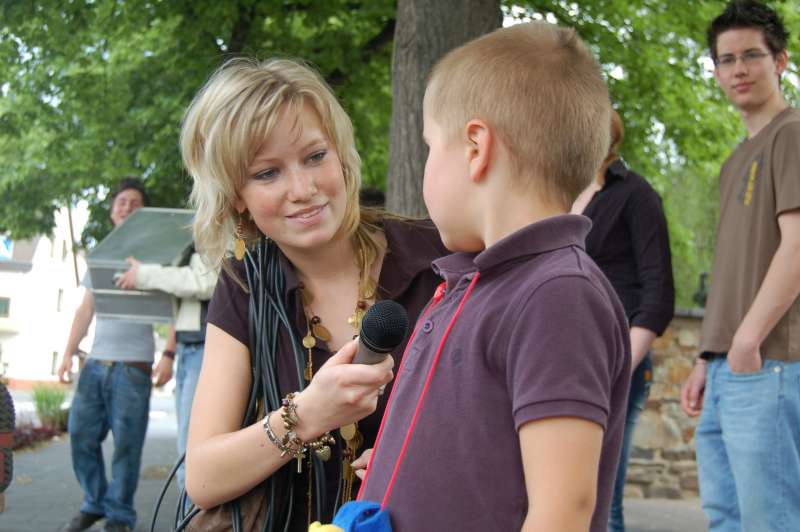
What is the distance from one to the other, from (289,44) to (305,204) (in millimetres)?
8644

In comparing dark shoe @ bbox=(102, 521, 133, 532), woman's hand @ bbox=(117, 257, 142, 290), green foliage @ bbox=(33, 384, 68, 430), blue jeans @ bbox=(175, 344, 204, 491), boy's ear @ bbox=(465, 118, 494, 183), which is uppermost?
boy's ear @ bbox=(465, 118, 494, 183)

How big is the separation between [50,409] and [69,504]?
23.4 feet

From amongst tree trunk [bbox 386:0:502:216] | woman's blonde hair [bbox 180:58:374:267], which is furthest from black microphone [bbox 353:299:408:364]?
tree trunk [bbox 386:0:502:216]

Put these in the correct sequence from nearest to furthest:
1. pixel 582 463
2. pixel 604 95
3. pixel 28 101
Result: pixel 582 463 < pixel 604 95 < pixel 28 101

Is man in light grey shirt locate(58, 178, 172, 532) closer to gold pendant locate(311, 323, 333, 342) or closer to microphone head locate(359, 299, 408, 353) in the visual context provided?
gold pendant locate(311, 323, 333, 342)

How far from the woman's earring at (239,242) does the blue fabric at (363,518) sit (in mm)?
1033

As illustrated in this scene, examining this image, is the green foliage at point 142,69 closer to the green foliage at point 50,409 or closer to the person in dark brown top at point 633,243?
the green foliage at point 50,409

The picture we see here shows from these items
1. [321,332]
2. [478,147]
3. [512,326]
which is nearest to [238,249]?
[321,332]

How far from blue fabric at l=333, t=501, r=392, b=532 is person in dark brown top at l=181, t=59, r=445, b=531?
0.46 metres

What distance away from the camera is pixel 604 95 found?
1604mm

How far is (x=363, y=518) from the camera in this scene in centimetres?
152

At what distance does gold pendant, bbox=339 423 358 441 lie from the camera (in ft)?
7.30

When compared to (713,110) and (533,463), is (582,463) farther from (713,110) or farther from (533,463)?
(713,110)

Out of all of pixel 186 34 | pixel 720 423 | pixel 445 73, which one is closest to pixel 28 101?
pixel 186 34
